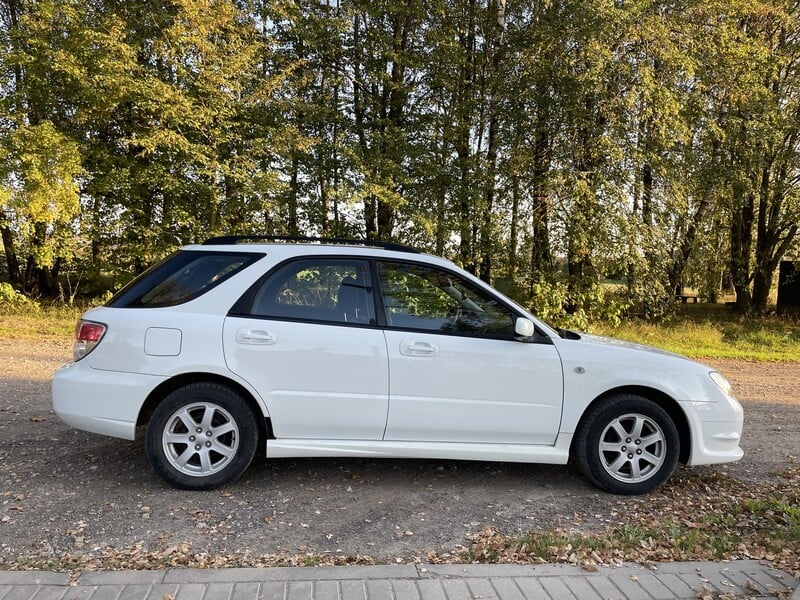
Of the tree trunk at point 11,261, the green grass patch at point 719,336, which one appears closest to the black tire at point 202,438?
the green grass patch at point 719,336

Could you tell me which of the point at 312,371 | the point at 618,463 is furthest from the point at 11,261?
the point at 618,463

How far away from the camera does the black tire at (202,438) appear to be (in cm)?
380

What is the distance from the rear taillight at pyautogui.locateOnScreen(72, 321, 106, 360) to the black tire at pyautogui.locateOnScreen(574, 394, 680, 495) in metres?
3.51

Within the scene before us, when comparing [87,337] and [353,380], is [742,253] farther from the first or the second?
[87,337]

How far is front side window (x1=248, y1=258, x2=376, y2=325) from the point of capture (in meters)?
3.96

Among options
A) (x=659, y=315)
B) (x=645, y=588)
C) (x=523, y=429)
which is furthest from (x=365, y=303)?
(x=659, y=315)

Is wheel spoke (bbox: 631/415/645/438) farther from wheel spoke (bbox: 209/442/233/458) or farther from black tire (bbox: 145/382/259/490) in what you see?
wheel spoke (bbox: 209/442/233/458)

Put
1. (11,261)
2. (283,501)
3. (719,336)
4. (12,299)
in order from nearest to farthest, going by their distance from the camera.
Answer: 1. (283,501)
2. (12,299)
3. (719,336)
4. (11,261)

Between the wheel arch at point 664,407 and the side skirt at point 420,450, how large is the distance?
25 cm

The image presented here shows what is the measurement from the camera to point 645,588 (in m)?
2.74

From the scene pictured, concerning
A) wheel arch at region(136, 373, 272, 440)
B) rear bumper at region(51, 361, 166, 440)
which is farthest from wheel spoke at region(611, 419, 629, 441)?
rear bumper at region(51, 361, 166, 440)

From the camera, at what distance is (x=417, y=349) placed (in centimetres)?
389

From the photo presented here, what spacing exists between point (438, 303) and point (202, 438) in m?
1.94

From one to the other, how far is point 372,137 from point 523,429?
11038 mm
